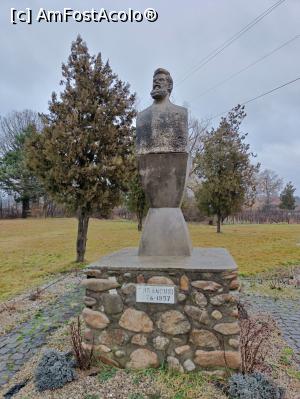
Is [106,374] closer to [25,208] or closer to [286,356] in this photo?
[286,356]

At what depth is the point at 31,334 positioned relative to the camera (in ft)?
12.2

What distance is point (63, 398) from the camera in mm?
2293

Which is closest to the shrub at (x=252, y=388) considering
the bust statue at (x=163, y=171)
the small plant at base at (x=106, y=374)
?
the small plant at base at (x=106, y=374)

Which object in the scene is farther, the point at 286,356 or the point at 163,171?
the point at 163,171

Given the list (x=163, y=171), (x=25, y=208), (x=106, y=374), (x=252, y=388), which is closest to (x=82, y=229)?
(x=163, y=171)

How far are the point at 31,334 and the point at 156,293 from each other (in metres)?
2.17

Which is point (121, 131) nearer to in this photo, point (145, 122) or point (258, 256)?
point (145, 122)

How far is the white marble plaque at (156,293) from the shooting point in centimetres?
258

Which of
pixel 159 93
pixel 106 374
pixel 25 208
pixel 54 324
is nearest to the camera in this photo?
pixel 106 374

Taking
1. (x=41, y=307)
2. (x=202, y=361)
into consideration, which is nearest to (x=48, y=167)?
(x=41, y=307)

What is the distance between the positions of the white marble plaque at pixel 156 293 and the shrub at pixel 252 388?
79 cm

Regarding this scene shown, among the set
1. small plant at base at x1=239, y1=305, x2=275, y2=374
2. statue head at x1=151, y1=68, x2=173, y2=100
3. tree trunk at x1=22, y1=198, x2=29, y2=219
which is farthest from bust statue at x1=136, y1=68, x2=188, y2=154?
Answer: tree trunk at x1=22, y1=198, x2=29, y2=219

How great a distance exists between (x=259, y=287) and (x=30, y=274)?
5649 mm

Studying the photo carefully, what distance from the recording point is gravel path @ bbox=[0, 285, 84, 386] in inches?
119
